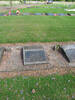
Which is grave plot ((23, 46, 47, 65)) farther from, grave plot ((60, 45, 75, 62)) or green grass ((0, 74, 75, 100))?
grave plot ((60, 45, 75, 62))

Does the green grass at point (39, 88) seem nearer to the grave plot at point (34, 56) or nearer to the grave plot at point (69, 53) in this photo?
the grave plot at point (34, 56)

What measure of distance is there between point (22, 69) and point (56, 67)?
1.53 meters

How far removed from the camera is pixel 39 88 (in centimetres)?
402

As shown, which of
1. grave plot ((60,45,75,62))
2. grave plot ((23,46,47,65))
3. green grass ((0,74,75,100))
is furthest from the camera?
grave plot ((60,45,75,62))

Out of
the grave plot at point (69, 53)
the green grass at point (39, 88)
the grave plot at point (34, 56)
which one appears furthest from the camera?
the grave plot at point (69, 53)

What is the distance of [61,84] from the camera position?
13.8ft

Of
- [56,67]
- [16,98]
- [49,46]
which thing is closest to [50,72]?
[56,67]

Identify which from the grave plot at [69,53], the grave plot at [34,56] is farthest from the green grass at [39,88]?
the grave plot at [69,53]

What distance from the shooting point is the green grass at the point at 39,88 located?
12.2ft

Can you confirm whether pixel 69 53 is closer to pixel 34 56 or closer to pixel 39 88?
pixel 34 56

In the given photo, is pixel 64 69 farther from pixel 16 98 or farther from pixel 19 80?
pixel 16 98

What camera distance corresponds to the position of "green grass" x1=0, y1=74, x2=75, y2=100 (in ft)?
12.2

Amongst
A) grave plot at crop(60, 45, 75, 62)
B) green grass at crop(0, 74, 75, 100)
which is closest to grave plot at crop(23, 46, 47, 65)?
green grass at crop(0, 74, 75, 100)

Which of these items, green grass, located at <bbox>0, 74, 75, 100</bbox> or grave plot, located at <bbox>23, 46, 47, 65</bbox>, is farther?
grave plot, located at <bbox>23, 46, 47, 65</bbox>
